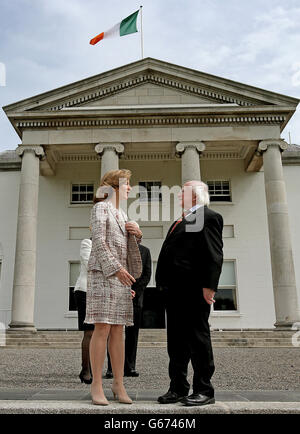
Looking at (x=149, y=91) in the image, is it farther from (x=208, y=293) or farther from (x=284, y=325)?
(x=208, y=293)

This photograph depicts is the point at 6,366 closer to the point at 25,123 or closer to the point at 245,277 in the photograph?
the point at 25,123

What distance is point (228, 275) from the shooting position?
68.0 ft

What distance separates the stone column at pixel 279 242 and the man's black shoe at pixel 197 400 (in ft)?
44.5

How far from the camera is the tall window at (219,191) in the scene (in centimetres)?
2158

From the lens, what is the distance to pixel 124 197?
13.6ft

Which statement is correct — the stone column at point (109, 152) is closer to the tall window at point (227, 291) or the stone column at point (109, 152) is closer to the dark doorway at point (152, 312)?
the dark doorway at point (152, 312)

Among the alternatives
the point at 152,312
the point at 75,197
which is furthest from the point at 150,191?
the point at 152,312

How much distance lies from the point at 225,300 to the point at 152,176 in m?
6.69

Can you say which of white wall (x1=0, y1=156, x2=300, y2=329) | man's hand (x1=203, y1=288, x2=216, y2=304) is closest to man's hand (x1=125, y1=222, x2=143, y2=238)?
man's hand (x1=203, y1=288, x2=216, y2=304)

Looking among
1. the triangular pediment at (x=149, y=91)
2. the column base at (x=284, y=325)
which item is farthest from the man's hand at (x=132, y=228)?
the triangular pediment at (x=149, y=91)

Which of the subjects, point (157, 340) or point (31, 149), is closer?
point (157, 340)

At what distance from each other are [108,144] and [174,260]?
15.0 metres
